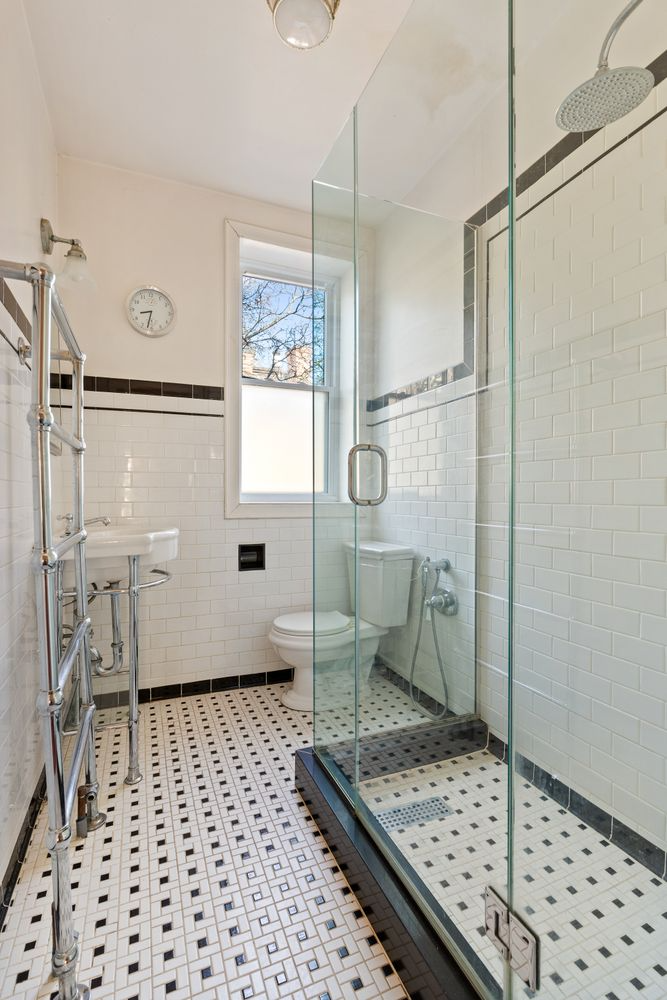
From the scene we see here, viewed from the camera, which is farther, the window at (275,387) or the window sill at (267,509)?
the window at (275,387)

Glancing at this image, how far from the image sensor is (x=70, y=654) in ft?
4.09

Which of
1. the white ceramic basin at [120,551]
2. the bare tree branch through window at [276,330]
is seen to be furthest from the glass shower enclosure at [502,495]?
the bare tree branch through window at [276,330]

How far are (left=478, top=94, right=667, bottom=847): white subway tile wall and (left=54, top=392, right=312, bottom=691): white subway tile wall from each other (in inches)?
63.1

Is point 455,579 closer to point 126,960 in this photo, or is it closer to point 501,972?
point 501,972

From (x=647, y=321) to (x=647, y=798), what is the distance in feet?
3.92

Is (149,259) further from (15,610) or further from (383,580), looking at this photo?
(383,580)

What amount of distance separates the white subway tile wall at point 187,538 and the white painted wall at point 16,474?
0.75m

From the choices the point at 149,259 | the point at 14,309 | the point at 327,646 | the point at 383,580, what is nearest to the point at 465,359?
the point at 383,580

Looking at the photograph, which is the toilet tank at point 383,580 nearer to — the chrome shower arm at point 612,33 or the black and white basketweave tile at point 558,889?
the black and white basketweave tile at point 558,889

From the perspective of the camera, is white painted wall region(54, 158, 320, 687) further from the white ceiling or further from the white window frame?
the white ceiling

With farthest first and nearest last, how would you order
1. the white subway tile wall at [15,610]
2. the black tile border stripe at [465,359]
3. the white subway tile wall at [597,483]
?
the black tile border stripe at [465,359]
the white subway tile wall at [15,610]
the white subway tile wall at [597,483]

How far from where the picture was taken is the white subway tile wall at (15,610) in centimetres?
127

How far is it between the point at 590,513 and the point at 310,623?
1.53m

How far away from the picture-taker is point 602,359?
1.28m
